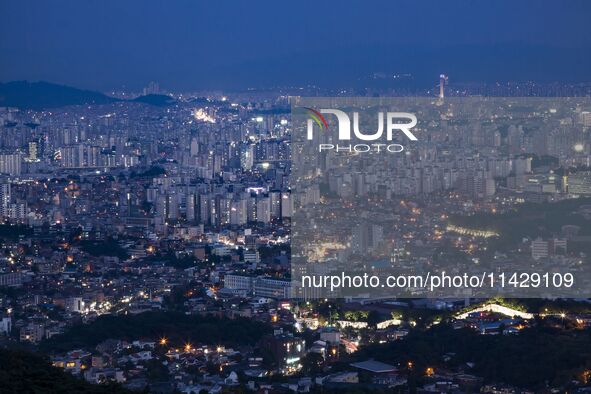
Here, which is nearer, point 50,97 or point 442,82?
point 442,82

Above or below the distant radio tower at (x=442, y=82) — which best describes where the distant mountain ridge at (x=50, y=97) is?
above

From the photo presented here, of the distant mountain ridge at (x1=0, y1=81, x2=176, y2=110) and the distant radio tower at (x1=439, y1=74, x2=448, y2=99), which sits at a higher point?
the distant mountain ridge at (x1=0, y1=81, x2=176, y2=110)

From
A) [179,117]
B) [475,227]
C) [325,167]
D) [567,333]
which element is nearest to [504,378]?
[567,333]

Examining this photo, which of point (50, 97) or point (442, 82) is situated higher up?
point (50, 97)

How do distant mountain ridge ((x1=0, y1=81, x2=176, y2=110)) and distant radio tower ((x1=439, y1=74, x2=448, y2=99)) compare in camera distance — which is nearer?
distant radio tower ((x1=439, y1=74, x2=448, y2=99))

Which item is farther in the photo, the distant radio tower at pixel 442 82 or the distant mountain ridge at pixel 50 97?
the distant mountain ridge at pixel 50 97

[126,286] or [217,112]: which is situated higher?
[217,112]

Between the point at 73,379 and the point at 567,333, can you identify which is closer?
Answer: the point at 73,379

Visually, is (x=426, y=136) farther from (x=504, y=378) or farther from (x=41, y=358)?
(x=41, y=358)
